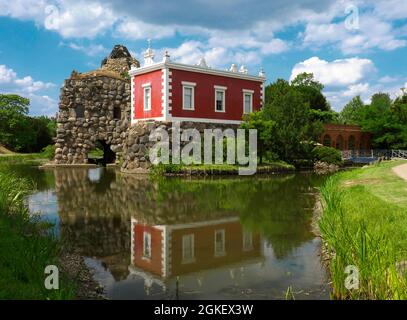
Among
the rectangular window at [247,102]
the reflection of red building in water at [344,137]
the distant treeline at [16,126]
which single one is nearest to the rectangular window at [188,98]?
the rectangular window at [247,102]

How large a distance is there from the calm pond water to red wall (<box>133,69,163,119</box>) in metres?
13.6

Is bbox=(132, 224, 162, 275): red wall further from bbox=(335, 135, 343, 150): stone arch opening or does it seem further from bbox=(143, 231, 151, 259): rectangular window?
bbox=(335, 135, 343, 150): stone arch opening

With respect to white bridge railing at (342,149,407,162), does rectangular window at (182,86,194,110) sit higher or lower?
higher

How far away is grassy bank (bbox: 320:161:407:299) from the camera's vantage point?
5480 mm

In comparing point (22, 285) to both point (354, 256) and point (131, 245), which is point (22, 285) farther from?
point (354, 256)

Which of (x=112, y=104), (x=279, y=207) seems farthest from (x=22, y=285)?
(x=112, y=104)

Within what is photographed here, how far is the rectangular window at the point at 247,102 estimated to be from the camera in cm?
3438

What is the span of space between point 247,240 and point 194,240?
116 centimetres

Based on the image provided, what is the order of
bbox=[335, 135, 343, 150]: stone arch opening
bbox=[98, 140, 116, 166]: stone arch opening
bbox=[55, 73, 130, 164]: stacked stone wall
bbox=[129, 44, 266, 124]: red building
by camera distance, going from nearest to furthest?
bbox=[129, 44, 266, 124]: red building < bbox=[55, 73, 130, 164]: stacked stone wall < bbox=[98, 140, 116, 166]: stone arch opening < bbox=[335, 135, 343, 150]: stone arch opening

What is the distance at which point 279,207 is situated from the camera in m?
14.0

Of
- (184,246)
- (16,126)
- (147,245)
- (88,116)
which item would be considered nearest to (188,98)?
(88,116)

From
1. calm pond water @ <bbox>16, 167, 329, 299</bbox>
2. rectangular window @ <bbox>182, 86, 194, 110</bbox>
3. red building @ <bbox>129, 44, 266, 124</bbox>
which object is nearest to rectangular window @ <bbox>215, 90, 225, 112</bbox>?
red building @ <bbox>129, 44, 266, 124</bbox>

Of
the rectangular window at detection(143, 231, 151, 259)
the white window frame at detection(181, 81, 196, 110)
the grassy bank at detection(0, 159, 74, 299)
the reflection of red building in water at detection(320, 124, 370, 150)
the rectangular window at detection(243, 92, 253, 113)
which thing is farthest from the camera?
the reflection of red building in water at detection(320, 124, 370, 150)
